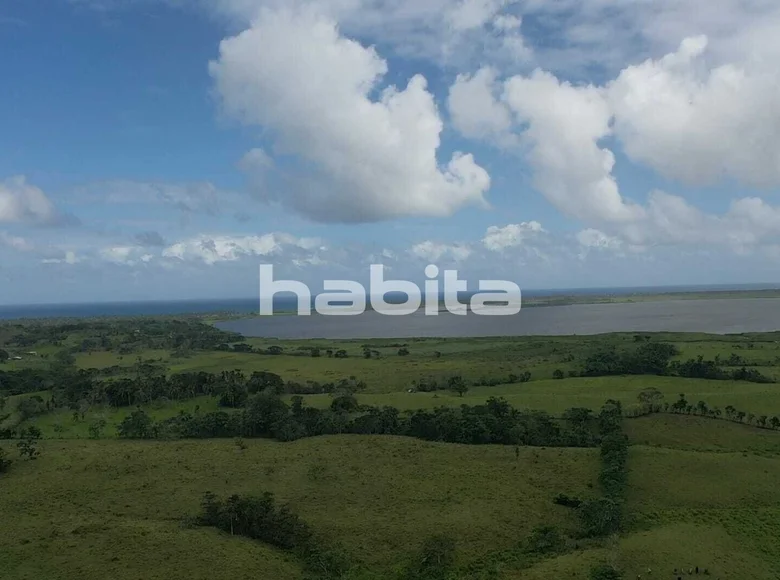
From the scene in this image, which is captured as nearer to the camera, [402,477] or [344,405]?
[402,477]

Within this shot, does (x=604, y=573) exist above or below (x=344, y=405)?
below

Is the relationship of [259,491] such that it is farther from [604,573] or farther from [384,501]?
[604,573]

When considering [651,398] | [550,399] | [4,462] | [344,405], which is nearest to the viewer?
[4,462]

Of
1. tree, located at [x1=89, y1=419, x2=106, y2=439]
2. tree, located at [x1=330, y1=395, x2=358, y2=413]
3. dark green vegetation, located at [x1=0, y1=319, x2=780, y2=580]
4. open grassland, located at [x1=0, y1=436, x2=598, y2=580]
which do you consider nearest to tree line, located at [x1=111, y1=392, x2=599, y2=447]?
dark green vegetation, located at [x1=0, y1=319, x2=780, y2=580]

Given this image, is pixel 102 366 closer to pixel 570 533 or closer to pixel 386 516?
pixel 386 516

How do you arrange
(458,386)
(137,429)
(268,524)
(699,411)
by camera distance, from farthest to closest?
(458,386) < (699,411) < (137,429) < (268,524)

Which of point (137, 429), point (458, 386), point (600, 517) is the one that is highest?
point (458, 386)

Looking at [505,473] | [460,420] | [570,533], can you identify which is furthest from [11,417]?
[570,533]

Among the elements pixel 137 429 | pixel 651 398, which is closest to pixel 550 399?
pixel 651 398
